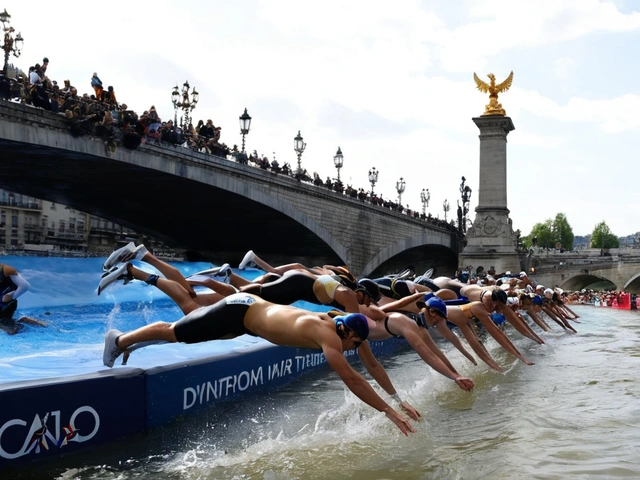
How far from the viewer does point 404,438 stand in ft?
25.3

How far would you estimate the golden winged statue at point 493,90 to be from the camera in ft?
149

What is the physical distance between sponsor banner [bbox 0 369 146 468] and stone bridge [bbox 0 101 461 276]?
1555 cm

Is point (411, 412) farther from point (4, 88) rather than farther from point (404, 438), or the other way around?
point (4, 88)

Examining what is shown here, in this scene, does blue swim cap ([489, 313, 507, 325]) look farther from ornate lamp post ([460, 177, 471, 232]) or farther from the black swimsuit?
ornate lamp post ([460, 177, 471, 232])

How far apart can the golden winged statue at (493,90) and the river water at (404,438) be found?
35.7m

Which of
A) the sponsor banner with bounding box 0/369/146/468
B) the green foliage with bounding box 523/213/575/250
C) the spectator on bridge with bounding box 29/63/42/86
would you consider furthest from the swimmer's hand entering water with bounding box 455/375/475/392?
the green foliage with bounding box 523/213/575/250

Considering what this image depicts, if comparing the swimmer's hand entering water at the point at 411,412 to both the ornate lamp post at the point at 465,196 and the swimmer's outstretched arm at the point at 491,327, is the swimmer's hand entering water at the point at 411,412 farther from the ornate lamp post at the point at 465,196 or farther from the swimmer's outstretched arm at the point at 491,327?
the ornate lamp post at the point at 465,196

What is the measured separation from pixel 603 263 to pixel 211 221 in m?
41.7

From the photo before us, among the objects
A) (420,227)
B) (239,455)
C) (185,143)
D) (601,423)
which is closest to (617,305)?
(420,227)

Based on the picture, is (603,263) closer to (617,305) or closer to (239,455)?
(617,305)

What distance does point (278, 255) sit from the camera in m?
48.8

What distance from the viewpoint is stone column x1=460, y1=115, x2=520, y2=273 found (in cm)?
4516

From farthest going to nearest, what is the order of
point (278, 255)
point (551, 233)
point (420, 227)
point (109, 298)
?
point (551, 233)
point (420, 227)
point (278, 255)
point (109, 298)

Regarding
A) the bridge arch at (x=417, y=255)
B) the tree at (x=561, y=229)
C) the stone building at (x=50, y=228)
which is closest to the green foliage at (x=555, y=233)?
the tree at (x=561, y=229)
